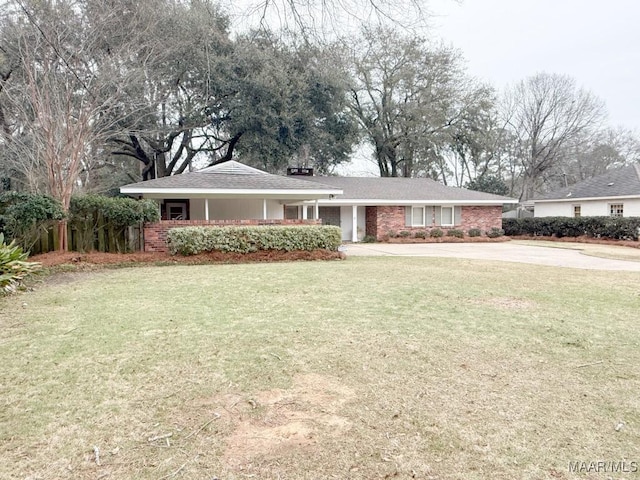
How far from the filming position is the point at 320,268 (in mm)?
10164

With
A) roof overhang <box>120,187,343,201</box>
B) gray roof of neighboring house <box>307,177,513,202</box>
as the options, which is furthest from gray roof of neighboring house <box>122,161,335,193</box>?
gray roof of neighboring house <box>307,177,513,202</box>

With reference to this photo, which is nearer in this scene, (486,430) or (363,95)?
(486,430)

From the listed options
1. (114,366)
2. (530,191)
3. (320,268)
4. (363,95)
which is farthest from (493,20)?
(530,191)

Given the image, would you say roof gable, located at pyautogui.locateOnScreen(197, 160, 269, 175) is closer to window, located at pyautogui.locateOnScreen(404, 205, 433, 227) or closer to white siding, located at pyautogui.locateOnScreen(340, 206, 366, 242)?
white siding, located at pyautogui.locateOnScreen(340, 206, 366, 242)

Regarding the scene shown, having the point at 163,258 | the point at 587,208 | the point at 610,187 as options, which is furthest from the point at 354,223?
the point at 610,187

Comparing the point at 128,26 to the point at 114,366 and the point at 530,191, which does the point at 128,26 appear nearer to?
the point at 114,366

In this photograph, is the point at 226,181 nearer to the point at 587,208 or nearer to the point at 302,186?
the point at 302,186

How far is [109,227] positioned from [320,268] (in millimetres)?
6342

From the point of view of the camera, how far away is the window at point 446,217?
23.0 meters

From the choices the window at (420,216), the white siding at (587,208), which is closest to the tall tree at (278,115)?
the window at (420,216)

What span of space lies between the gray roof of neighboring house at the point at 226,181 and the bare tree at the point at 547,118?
2493cm

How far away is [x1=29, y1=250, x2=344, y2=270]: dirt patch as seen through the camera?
401 inches

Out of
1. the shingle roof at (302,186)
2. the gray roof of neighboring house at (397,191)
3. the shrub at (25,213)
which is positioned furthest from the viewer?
the gray roof of neighboring house at (397,191)

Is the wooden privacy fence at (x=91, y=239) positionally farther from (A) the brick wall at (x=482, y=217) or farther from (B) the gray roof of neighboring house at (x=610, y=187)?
(B) the gray roof of neighboring house at (x=610, y=187)
